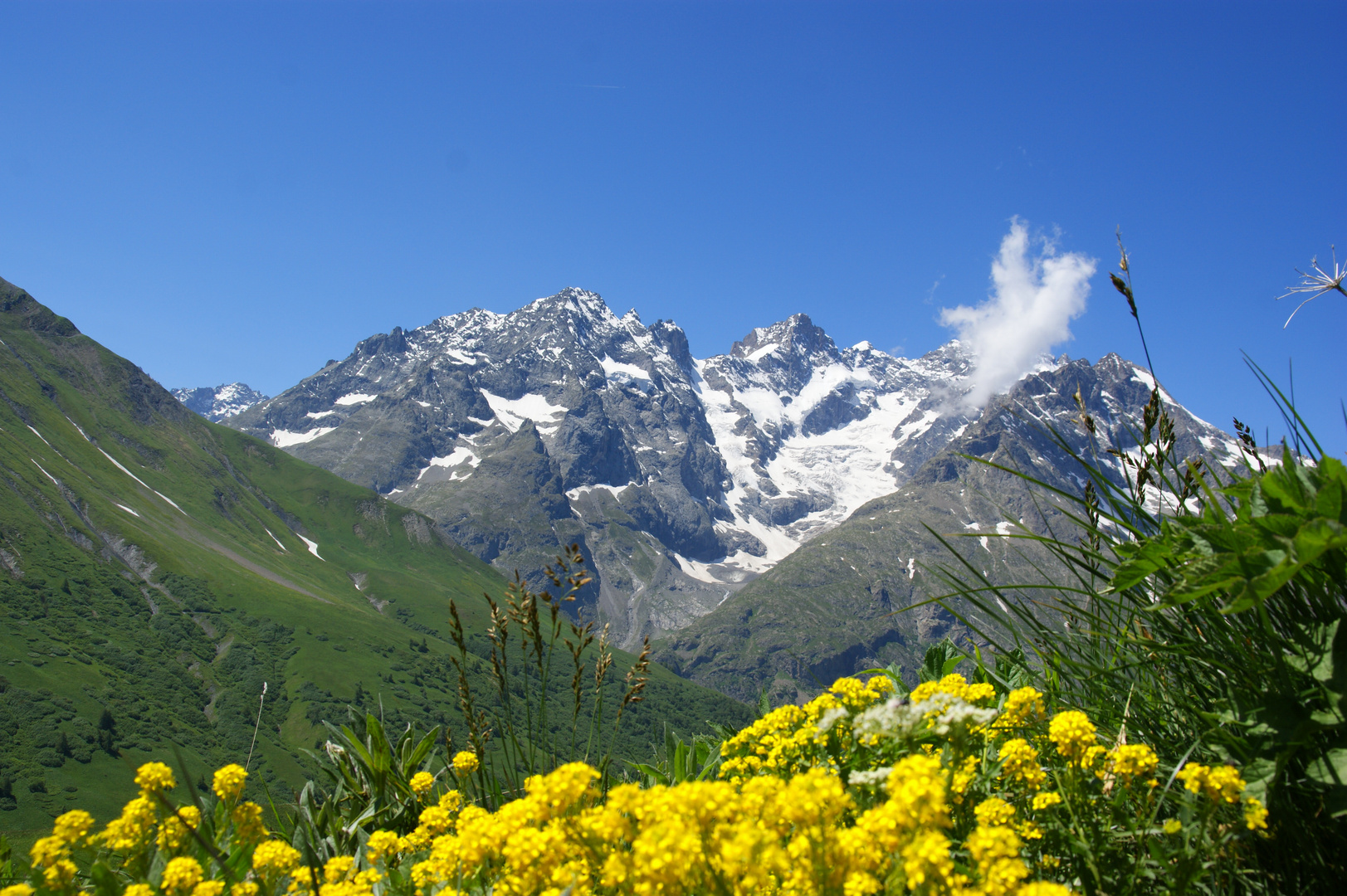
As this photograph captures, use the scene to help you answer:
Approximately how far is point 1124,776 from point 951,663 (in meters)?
2.54

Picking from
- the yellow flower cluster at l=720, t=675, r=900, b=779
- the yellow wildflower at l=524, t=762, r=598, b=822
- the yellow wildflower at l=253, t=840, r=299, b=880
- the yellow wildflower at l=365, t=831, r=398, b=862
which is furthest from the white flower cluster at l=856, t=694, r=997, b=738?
the yellow wildflower at l=253, t=840, r=299, b=880

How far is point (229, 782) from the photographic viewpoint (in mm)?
4188

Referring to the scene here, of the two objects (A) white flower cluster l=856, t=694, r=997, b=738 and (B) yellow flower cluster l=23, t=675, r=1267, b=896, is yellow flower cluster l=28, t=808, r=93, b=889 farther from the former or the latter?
(A) white flower cluster l=856, t=694, r=997, b=738

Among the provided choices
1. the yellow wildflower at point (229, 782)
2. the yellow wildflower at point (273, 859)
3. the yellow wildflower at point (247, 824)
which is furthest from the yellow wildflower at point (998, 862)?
the yellow wildflower at point (229, 782)

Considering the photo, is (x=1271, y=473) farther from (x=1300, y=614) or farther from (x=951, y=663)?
(x=951, y=663)

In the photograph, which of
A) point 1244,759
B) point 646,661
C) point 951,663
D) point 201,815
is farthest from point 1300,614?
point 201,815

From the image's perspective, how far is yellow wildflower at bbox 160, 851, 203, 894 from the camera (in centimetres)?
298

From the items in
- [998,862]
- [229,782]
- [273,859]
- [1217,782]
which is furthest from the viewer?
[229,782]

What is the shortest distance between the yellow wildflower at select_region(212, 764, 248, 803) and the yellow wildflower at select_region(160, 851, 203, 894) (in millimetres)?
1042

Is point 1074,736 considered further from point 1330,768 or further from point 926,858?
point 926,858

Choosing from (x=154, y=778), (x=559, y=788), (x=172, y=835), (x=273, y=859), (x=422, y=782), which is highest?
(x=559, y=788)

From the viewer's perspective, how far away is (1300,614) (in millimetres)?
2836

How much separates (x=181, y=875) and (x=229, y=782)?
4.28 feet

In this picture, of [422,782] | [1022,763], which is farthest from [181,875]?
[1022,763]
